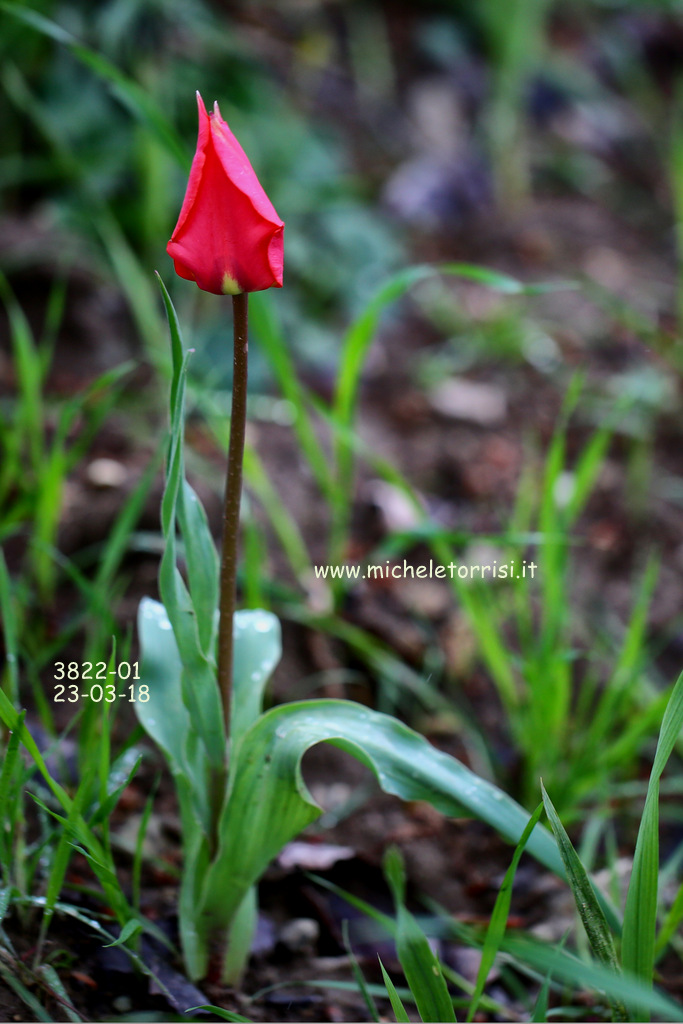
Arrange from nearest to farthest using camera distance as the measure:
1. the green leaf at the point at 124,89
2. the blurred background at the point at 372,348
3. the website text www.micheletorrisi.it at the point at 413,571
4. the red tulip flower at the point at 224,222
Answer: the red tulip flower at the point at 224,222 → the green leaf at the point at 124,89 → the blurred background at the point at 372,348 → the website text www.micheletorrisi.it at the point at 413,571

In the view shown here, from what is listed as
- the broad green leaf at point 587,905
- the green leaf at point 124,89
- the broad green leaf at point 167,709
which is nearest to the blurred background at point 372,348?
the green leaf at point 124,89

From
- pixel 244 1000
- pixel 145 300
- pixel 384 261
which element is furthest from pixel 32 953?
pixel 384 261

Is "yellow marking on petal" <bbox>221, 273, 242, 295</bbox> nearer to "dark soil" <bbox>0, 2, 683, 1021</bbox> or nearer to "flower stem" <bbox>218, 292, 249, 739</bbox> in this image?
"flower stem" <bbox>218, 292, 249, 739</bbox>

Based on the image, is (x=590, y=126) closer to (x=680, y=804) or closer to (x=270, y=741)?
(x=680, y=804)

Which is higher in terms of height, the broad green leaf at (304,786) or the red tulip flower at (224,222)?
the red tulip flower at (224,222)

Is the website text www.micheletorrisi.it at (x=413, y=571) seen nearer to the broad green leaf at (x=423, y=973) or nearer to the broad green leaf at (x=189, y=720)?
the broad green leaf at (x=189, y=720)

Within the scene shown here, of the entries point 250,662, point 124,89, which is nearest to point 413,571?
point 250,662

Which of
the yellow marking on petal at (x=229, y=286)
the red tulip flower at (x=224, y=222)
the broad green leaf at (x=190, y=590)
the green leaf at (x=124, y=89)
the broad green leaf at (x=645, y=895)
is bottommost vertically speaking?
the broad green leaf at (x=645, y=895)

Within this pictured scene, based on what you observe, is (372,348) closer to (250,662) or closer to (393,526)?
(393,526)
